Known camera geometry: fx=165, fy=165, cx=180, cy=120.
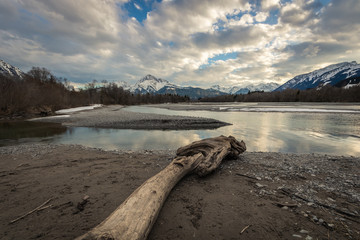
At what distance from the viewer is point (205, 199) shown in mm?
4164

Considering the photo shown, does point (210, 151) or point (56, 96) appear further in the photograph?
point (56, 96)

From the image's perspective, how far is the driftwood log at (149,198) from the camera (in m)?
2.38

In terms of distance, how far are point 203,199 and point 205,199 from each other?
2.0 inches

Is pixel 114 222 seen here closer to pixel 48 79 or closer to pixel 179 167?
pixel 179 167

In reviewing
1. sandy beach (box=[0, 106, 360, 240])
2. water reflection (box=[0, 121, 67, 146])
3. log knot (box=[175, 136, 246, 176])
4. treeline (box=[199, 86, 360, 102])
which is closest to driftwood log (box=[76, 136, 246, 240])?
log knot (box=[175, 136, 246, 176])

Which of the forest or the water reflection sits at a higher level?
the forest

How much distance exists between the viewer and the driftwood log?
238 cm

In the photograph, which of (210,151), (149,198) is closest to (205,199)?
(149,198)

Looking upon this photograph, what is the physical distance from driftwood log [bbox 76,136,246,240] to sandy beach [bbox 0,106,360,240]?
346 mm

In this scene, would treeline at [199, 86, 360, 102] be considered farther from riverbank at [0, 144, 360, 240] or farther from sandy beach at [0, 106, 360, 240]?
riverbank at [0, 144, 360, 240]

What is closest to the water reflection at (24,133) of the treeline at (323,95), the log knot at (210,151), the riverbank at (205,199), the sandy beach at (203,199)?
the riverbank at (205,199)

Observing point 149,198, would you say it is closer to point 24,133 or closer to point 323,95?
point 24,133

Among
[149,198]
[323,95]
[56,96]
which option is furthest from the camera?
[323,95]

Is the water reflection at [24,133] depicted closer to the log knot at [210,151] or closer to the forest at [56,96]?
the log knot at [210,151]
